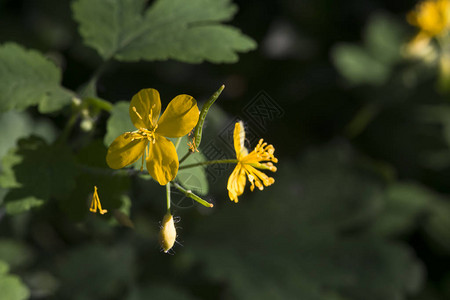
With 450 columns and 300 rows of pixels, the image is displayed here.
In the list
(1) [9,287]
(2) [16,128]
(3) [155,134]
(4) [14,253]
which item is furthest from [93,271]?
(3) [155,134]

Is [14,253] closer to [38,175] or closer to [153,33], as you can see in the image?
[38,175]

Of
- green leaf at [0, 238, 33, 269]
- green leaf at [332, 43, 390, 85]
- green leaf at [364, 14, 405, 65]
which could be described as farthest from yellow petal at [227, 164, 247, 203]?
green leaf at [364, 14, 405, 65]

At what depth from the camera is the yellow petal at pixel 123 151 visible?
872 mm

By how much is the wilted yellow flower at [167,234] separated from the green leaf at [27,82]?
0.40m

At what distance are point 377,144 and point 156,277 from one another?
1.47 m

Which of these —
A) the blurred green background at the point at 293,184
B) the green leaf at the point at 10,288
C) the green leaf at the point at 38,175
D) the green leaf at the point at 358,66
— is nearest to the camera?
the green leaf at the point at 38,175

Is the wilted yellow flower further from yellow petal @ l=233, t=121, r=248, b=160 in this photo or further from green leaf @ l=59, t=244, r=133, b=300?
green leaf @ l=59, t=244, r=133, b=300

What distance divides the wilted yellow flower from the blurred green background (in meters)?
0.76

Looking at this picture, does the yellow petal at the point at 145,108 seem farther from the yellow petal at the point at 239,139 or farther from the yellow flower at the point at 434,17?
the yellow flower at the point at 434,17

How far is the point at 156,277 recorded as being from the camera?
2.15m

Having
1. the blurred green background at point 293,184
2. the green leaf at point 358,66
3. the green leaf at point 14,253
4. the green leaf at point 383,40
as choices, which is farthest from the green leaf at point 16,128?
the green leaf at point 383,40

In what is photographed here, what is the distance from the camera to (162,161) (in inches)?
34.6

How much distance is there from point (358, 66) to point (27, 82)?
1999 millimetres

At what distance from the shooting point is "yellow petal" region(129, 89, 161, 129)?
0.89m
